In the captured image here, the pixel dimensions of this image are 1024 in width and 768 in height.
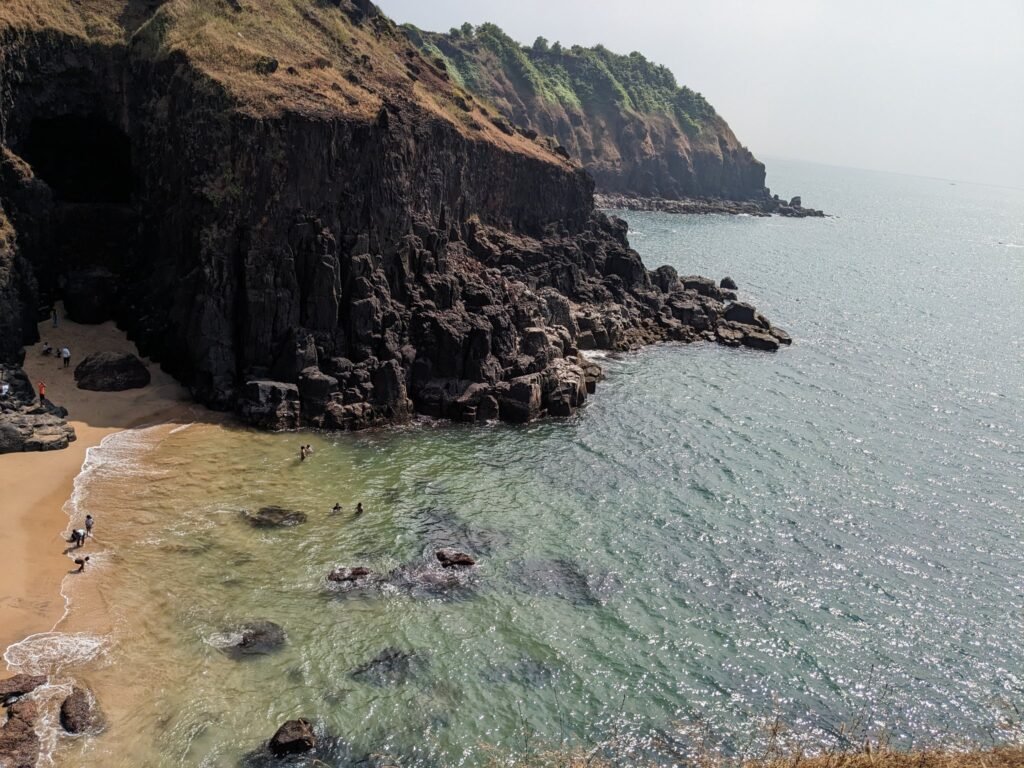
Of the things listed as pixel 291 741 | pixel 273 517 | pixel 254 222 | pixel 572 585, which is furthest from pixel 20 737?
pixel 254 222

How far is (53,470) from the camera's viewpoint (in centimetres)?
4259

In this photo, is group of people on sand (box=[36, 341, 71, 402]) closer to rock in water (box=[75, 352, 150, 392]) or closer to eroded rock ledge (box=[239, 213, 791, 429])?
rock in water (box=[75, 352, 150, 392])

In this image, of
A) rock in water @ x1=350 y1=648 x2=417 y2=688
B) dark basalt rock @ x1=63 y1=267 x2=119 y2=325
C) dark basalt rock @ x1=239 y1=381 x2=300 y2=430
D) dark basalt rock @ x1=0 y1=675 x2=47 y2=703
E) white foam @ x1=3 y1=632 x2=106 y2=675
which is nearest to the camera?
dark basalt rock @ x1=0 y1=675 x2=47 y2=703

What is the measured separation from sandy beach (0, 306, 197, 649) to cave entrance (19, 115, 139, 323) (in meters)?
3.02

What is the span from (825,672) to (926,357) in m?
65.0

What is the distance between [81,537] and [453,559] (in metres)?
18.9

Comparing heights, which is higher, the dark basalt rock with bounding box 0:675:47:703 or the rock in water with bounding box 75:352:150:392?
the rock in water with bounding box 75:352:150:392

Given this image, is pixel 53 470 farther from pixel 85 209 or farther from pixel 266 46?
pixel 266 46

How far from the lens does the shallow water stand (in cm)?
2831

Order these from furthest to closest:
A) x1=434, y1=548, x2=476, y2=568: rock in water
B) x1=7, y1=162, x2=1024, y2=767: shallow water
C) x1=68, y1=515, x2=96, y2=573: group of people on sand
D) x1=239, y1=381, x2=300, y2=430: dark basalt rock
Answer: x1=239, y1=381, x2=300, y2=430: dark basalt rock → x1=434, y1=548, x2=476, y2=568: rock in water → x1=68, y1=515, x2=96, y2=573: group of people on sand → x1=7, y1=162, x2=1024, y2=767: shallow water

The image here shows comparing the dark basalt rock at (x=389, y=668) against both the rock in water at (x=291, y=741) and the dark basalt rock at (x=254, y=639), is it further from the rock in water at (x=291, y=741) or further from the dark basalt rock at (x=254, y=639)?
the dark basalt rock at (x=254, y=639)

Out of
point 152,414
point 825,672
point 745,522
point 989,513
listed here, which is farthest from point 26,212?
point 989,513

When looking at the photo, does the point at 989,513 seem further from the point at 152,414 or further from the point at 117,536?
the point at 152,414

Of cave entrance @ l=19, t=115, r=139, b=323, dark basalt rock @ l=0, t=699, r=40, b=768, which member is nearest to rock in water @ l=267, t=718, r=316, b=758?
dark basalt rock @ l=0, t=699, r=40, b=768
